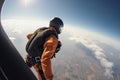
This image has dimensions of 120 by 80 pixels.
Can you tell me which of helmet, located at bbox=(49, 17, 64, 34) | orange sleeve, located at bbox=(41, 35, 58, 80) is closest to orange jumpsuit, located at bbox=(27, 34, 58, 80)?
orange sleeve, located at bbox=(41, 35, 58, 80)

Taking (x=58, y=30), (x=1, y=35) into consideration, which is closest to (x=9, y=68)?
(x=1, y=35)

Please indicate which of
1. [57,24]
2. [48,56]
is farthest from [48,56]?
[57,24]

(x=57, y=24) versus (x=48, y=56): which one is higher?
(x=57, y=24)

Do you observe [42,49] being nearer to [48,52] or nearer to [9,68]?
[48,52]

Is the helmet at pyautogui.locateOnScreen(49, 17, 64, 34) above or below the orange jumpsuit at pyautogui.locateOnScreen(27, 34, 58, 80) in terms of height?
above

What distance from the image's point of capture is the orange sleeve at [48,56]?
184 centimetres

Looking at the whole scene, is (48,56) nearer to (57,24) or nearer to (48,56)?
(48,56)

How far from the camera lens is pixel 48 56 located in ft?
6.32

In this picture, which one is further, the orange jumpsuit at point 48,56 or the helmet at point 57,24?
the helmet at point 57,24

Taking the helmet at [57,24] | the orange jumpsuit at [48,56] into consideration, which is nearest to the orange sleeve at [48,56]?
the orange jumpsuit at [48,56]

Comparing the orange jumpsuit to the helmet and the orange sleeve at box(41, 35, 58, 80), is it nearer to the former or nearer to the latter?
the orange sleeve at box(41, 35, 58, 80)

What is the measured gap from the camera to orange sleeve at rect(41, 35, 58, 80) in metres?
1.84

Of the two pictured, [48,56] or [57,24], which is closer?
[48,56]

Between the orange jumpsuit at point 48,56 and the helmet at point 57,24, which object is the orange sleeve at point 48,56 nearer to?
the orange jumpsuit at point 48,56
